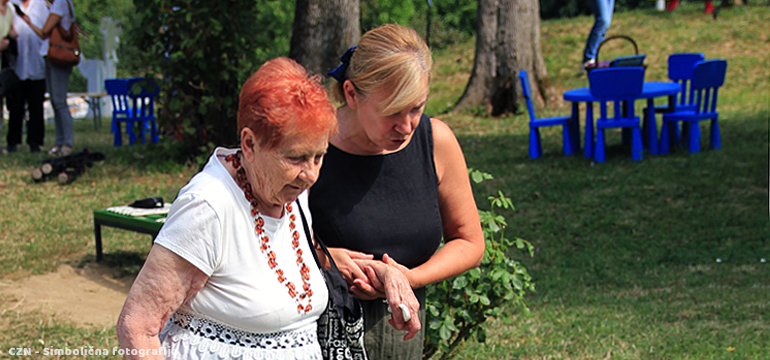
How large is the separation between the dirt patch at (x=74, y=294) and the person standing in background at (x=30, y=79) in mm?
5318

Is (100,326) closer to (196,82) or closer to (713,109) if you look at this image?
(196,82)

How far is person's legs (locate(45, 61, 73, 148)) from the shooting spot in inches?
370

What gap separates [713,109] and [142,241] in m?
6.81

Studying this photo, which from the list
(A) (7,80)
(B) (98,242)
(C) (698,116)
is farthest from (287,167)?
(A) (7,80)

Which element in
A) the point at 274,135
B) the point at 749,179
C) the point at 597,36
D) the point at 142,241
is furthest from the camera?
the point at 597,36

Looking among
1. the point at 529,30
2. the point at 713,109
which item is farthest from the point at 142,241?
the point at 529,30

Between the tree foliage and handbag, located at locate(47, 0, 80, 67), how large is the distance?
1451mm

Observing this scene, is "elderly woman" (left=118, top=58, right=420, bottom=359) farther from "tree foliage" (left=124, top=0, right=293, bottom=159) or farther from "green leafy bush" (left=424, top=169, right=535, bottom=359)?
"tree foliage" (left=124, top=0, right=293, bottom=159)

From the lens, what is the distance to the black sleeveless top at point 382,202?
204 cm

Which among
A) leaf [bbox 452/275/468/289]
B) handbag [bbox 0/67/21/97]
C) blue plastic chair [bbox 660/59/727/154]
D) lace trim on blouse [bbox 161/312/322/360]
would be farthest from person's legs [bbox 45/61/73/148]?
lace trim on blouse [bbox 161/312/322/360]

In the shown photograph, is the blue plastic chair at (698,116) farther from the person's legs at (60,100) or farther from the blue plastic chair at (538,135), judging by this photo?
the person's legs at (60,100)

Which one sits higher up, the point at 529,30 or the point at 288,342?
the point at 529,30

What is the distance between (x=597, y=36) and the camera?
1172 cm

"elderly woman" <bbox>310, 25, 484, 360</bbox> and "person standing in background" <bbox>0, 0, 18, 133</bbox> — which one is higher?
"person standing in background" <bbox>0, 0, 18, 133</bbox>
